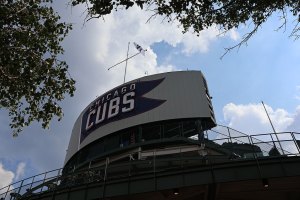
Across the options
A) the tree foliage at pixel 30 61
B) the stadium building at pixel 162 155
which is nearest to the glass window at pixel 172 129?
the stadium building at pixel 162 155

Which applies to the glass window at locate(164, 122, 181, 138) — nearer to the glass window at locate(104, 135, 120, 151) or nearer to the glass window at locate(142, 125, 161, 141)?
the glass window at locate(142, 125, 161, 141)

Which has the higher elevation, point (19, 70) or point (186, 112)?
point (186, 112)

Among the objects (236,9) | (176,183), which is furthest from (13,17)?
(176,183)

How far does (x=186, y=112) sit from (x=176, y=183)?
1319 cm

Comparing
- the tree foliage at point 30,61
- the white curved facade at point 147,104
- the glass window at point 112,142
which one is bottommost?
the tree foliage at point 30,61

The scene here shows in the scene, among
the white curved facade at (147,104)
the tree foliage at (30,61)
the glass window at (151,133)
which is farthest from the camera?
the glass window at (151,133)

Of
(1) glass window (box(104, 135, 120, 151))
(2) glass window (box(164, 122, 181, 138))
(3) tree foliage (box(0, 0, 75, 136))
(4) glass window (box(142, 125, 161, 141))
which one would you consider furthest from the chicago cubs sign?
(3) tree foliage (box(0, 0, 75, 136))

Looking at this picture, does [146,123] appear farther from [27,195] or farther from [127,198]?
[27,195]

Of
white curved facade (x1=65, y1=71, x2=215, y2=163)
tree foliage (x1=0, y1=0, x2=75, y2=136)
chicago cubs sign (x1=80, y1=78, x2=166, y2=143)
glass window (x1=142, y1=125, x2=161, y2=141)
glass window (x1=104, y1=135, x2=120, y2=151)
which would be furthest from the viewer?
chicago cubs sign (x1=80, y1=78, x2=166, y2=143)

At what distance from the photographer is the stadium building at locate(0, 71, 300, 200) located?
55.8ft

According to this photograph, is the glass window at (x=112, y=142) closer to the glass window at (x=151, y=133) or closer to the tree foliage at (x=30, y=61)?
the glass window at (x=151, y=133)

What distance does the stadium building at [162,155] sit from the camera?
55.8 ft

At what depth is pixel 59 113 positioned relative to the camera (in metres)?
13.7

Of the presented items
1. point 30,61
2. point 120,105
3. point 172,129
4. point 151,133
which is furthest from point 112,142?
point 30,61
